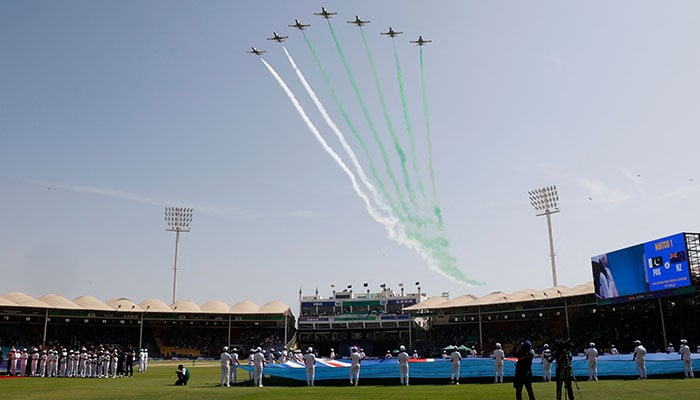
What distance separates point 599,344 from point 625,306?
15.2ft

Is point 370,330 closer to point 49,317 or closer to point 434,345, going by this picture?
point 434,345

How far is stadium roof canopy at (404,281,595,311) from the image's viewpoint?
6456cm

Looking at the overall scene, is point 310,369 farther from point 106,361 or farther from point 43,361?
point 43,361

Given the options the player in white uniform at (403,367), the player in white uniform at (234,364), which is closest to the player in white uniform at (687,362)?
the player in white uniform at (403,367)

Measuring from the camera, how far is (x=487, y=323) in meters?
76.6

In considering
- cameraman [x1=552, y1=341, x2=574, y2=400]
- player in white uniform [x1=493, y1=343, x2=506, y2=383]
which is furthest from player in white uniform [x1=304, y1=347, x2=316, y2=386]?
cameraman [x1=552, y1=341, x2=574, y2=400]

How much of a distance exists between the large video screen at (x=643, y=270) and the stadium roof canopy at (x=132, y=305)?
41.2m

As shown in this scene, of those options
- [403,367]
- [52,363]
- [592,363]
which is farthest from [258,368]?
[52,363]

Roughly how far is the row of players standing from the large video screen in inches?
1571

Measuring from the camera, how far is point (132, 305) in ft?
249

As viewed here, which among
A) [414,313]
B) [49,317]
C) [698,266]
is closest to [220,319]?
[49,317]

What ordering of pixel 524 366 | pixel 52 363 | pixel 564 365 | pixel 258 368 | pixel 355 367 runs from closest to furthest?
pixel 524 366
pixel 564 365
pixel 355 367
pixel 258 368
pixel 52 363

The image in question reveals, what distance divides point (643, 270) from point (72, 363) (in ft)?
144

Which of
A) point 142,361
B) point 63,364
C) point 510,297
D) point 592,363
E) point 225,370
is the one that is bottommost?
point 142,361
